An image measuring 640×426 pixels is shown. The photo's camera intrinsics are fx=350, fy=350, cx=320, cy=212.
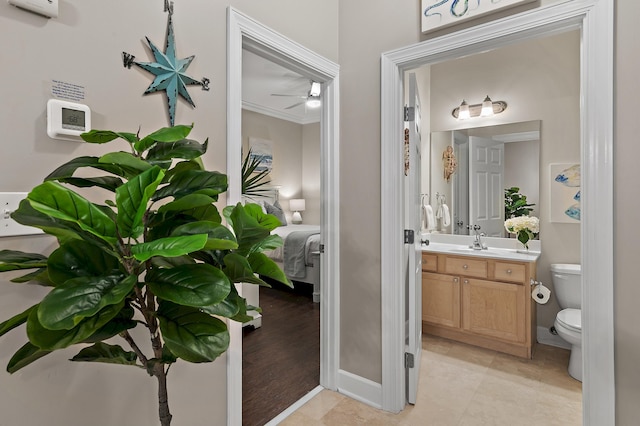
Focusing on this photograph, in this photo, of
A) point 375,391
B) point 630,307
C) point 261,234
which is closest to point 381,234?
point 375,391

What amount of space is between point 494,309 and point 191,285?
2841 mm

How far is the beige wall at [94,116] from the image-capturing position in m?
1.05

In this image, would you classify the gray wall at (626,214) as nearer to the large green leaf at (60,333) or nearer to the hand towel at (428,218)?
the large green leaf at (60,333)

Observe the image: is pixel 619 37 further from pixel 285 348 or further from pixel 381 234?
pixel 285 348

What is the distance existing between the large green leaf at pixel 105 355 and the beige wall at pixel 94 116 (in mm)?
381

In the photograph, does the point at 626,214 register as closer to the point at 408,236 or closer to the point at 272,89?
the point at 408,236

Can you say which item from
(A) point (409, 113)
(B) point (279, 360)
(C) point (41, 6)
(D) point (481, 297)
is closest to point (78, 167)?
(C) point (41, 6)

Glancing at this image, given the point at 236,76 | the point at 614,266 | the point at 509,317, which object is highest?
the point at 236,76

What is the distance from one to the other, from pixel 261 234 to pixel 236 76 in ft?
3.43

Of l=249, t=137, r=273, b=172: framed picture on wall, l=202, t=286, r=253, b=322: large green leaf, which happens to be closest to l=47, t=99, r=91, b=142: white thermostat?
l=202, t=286, r=253, b=322: large green leaf

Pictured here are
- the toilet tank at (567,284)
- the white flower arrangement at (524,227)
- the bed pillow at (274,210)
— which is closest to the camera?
the toilet tank at (567,284)

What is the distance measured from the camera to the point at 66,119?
3.70ft

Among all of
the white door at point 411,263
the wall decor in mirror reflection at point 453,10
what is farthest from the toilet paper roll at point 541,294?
the wall decor in mirror reflection at point 453,10

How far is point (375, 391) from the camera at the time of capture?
2154 millimetres
